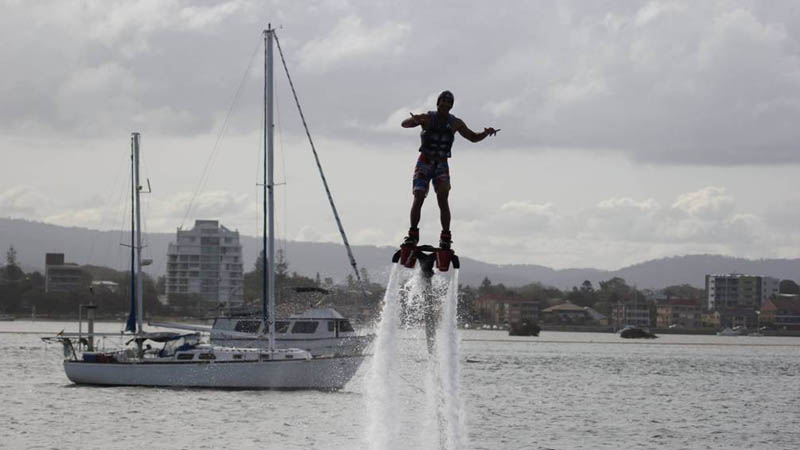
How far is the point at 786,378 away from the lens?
17400cm

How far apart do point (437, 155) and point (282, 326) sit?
274 ft

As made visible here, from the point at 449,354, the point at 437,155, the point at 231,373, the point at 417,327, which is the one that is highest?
the point at 437,155

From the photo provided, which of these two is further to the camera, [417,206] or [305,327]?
[305,327]

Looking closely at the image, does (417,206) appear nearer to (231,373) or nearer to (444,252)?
(444,252)

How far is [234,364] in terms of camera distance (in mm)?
104000

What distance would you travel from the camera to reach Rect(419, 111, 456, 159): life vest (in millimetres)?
33750

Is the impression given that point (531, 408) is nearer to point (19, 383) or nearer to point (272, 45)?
point (272, 45)

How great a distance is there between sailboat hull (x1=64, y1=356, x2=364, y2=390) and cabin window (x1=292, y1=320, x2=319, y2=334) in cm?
821

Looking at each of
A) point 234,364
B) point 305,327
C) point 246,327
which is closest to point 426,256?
point 234,364

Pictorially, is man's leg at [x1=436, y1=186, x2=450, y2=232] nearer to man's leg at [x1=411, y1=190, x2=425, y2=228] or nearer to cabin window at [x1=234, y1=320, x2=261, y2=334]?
man's leg at [x1=411, y1=190, x2=425, y2=228]

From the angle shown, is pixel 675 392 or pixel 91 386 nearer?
pixel 91 386

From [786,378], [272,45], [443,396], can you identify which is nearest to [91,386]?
[272,45]

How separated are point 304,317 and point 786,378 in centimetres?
8186

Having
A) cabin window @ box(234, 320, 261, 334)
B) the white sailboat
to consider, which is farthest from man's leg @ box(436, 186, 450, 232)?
cabin window @ box(234, 320, 261, 334)
